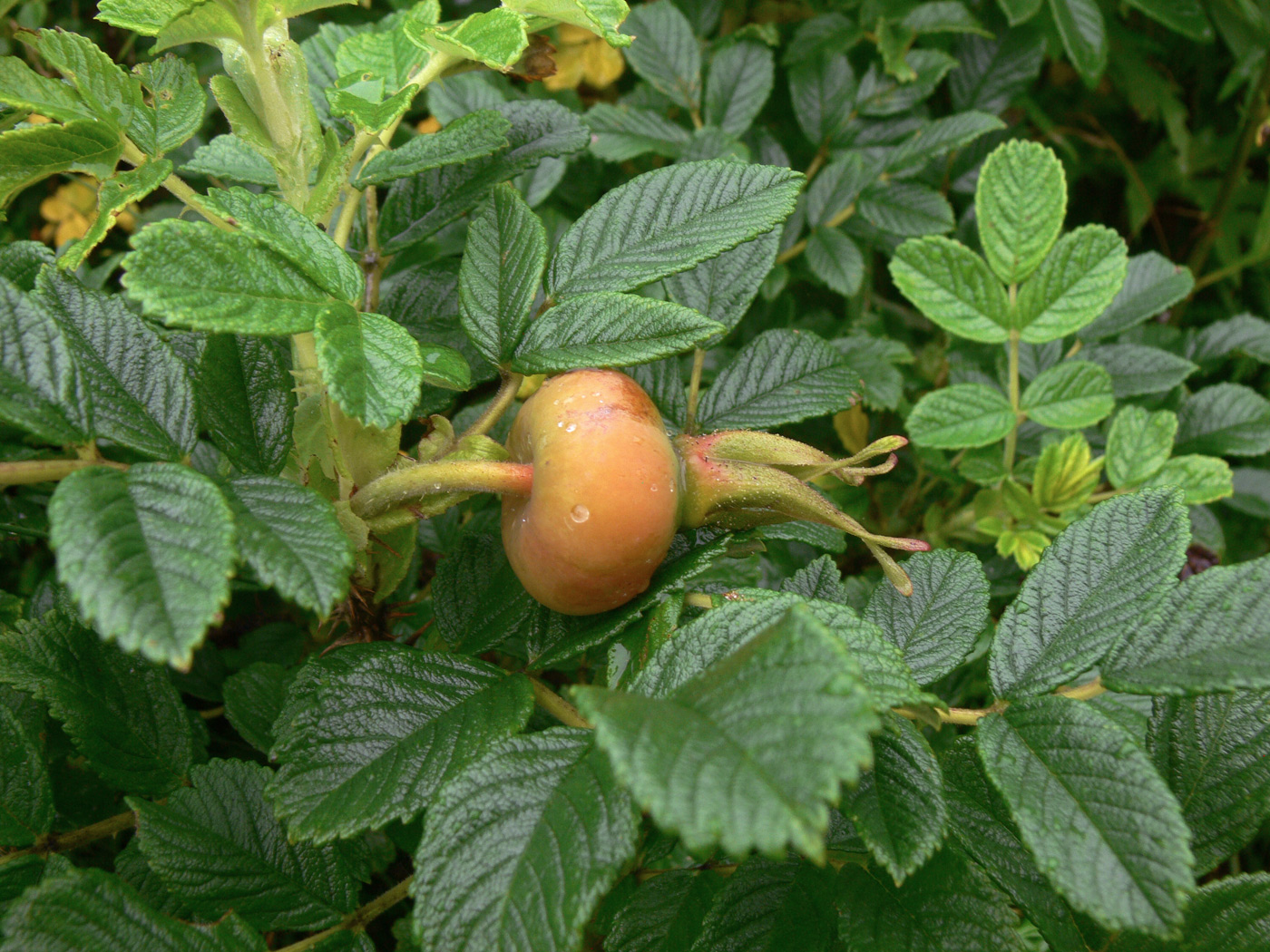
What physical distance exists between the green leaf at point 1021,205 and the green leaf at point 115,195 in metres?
0.88

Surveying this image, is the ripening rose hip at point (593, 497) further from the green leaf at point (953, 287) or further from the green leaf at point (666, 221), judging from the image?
the green leaf at point (953, 287)

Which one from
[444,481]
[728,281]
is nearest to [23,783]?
[444,481]

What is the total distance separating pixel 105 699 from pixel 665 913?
537 mm

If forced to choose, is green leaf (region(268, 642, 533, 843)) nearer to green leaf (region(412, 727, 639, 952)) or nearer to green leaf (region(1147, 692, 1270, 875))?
green leaf (region(412, 727, 639, 952))

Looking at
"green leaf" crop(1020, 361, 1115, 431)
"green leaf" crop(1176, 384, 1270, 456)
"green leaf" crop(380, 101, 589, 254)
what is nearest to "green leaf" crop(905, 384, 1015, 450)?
"green leaf" crop(1020, 361, 1115, 431)

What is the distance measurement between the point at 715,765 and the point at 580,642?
24 cm

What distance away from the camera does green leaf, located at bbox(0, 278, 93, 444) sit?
24.0 inches

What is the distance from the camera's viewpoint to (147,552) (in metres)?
0.53

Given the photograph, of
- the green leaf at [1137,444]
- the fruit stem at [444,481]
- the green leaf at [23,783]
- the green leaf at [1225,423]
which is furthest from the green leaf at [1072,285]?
the green leaf at [23,783]

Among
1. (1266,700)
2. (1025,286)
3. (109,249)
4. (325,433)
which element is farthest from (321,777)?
(109,249)

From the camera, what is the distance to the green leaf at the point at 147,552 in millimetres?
490

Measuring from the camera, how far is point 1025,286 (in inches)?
43.3

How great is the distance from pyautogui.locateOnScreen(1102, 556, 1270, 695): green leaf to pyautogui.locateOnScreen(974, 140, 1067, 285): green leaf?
1.75 ft

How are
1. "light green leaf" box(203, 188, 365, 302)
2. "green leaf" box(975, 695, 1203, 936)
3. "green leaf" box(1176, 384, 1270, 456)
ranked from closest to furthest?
"green leaf" box(975, 695, 1203, 936)
"light green leaf" box(203, 188, 365, 302)
"green leaf" box(1176, 384, 1270, 456)
